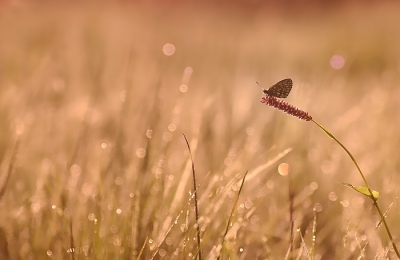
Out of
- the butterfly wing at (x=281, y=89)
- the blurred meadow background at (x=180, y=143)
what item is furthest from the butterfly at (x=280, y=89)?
the blurred meadow background at (x=180, y=143)

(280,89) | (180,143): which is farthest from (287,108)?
(180,143)

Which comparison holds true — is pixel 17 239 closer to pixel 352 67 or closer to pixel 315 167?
pixel 315 167

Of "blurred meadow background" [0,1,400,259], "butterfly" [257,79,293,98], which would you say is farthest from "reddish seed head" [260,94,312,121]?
"blurred meadow background" [0,1,400,259]

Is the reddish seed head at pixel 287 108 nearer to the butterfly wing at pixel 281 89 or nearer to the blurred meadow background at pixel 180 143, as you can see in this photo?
the butterfly wing at pixel 281 89

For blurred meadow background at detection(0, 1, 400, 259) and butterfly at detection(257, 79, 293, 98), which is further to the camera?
blurred meadow background at detection(0, 1, 400, 259)

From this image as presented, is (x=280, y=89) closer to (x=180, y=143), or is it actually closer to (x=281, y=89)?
(x=281, y=89)

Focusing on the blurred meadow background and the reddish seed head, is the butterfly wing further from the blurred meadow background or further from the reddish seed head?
the blurred meadow background
